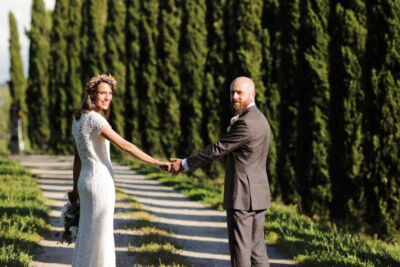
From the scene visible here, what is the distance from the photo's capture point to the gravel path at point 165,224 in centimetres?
599

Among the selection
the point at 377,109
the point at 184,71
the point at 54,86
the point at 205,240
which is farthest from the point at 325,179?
the point at 54,86

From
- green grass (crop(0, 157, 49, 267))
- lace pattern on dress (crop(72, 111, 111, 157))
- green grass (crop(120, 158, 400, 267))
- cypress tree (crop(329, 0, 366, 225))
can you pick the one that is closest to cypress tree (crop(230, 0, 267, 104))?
cypress tree (crop(329, 0, 366, 225))

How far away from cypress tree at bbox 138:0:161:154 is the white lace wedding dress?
16026 mm

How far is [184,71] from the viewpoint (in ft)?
61.1

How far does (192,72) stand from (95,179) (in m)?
13.9

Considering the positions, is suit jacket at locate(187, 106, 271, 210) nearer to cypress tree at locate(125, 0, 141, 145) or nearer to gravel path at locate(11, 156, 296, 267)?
gravel path at locate(11, 156, 296, 267)

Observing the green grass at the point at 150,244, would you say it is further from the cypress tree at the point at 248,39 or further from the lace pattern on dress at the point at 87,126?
Result: the cypress tree at the point at 248,39

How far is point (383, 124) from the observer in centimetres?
1077

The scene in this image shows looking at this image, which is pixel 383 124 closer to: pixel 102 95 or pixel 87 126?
pixel 102 95

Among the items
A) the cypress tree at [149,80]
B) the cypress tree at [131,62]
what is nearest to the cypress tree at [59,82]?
the cypress tree at [131,62]

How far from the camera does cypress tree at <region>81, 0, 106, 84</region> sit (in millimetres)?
23328

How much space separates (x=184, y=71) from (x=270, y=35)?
471 centimetres

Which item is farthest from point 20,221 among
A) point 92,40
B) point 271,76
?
point 92,40

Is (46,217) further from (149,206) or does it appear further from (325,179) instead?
(325,179)
